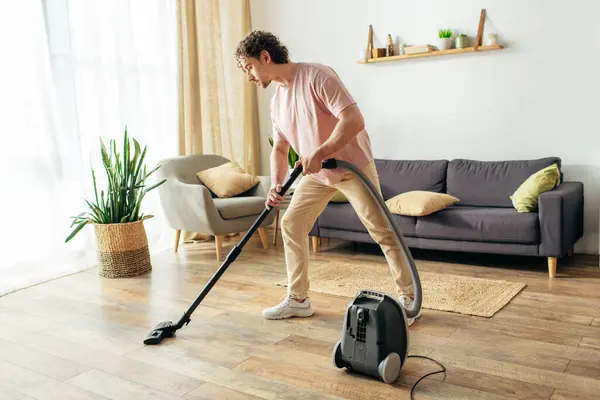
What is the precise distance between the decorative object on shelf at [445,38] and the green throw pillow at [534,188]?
47.7 inches

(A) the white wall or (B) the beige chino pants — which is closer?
(B) the beige chino pants

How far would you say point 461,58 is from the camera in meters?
4.44

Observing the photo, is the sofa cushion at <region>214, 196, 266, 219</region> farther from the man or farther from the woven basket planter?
the man

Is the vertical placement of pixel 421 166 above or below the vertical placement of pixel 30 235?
above

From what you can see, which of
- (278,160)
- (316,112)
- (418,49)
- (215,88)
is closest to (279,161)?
(278,160)

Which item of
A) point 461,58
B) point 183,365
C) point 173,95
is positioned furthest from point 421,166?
point 183,365

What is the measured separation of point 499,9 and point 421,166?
1.21 metres

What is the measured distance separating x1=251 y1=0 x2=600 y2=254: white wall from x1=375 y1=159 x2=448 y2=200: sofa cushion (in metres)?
0.25

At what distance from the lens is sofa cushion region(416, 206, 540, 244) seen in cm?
355

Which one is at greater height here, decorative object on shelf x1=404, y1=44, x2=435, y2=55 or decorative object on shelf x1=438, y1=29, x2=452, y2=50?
decorative object on shelf x1=438, y1=29, x2=452, y2=50

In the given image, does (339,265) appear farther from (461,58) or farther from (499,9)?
(499,9)

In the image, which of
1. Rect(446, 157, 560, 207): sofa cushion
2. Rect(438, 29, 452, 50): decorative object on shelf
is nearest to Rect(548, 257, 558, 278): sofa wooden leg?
Rect(446, 157, 560, 207): sofa cushion

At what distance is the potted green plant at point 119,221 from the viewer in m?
3.84

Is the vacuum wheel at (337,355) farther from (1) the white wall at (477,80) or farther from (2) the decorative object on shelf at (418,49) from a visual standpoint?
(2) the decorative object on shelf at (418,49)
